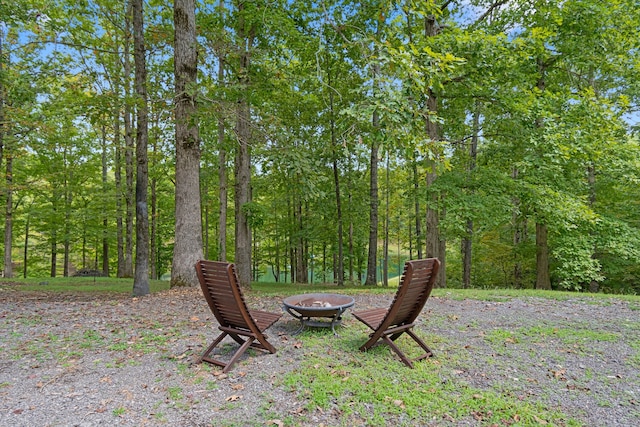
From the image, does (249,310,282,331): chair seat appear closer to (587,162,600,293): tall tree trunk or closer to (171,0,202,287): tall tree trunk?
(171,0,202,287): tall tree trunk

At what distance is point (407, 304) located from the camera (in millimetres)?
3512

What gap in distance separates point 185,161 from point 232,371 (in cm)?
509

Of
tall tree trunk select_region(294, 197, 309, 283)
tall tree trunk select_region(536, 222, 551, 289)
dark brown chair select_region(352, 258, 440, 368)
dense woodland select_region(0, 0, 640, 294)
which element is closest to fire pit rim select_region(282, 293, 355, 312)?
dark brown chair select_region(352, 258, 440, 368)

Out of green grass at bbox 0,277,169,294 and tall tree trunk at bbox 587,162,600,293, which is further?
tall tree trunk at bbox 587,162,600,293

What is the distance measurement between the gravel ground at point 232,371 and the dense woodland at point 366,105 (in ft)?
7.39

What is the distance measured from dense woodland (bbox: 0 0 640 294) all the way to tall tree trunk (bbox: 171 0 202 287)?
0.03 meters

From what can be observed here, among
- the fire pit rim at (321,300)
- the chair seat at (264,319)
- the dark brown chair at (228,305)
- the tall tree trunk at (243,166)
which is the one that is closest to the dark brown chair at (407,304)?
the fire pit rim at (321,300)

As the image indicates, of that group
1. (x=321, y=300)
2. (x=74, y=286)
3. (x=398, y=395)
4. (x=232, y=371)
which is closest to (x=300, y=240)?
(x=74, y=286)

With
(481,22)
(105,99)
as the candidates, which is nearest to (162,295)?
(105,99)

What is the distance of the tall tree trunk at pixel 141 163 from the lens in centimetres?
725

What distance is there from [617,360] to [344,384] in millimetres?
2981

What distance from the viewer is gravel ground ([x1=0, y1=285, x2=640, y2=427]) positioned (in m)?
2.66

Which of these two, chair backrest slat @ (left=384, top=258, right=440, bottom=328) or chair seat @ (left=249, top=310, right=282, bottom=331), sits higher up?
chair backrest slat @ (left=384, top=258, right=440, bottom=328)

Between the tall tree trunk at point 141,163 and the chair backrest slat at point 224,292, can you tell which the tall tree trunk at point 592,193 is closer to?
the chair backrest slat at point 224,292
